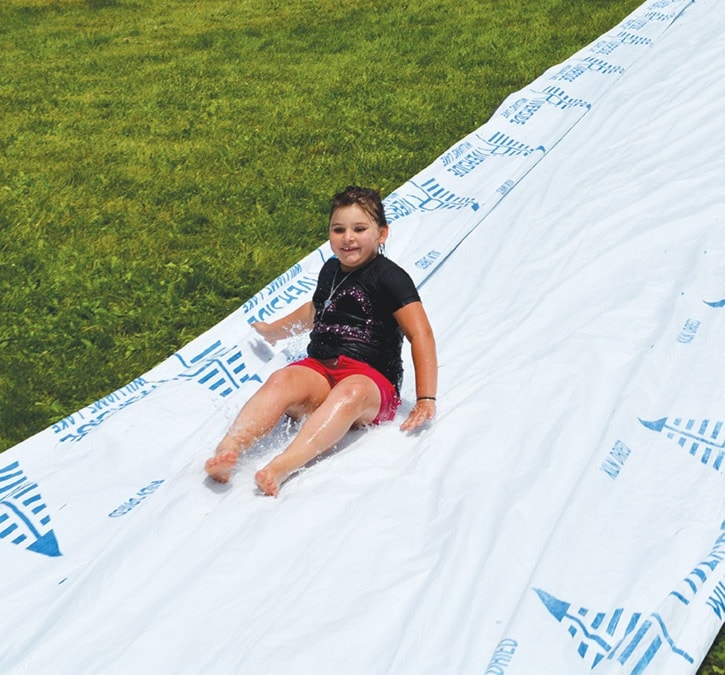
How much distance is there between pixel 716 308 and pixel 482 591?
194cm

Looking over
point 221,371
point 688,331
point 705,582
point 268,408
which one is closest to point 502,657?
point 705,582

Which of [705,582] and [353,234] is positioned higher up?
[353,234]

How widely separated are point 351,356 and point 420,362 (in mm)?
275

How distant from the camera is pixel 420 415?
3371 millimetres

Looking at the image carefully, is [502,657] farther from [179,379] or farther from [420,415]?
[179,379]

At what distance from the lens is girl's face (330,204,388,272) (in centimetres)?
359

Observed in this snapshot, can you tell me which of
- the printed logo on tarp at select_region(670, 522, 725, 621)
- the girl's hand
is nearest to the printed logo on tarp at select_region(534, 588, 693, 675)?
the printed logo on tarp at select_region(670, 522, 725, 621)

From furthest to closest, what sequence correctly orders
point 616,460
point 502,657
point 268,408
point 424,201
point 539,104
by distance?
point 539,104, point 424,201, point 268,408, point 616,460, point 502,657

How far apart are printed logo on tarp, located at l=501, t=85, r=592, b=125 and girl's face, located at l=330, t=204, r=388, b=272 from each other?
9.74 feet

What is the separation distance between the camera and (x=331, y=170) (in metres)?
6.54

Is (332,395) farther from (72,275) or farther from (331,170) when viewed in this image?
(331,170)

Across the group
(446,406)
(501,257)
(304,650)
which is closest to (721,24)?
(501,257)

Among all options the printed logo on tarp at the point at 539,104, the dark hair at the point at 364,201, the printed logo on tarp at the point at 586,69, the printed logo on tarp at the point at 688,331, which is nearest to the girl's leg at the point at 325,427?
the dark hair at the point at 364,201

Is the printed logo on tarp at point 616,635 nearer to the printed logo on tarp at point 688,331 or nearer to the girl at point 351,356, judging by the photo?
the girl at point 351,356
